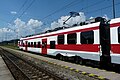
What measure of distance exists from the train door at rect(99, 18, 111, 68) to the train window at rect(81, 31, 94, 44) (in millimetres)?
1060

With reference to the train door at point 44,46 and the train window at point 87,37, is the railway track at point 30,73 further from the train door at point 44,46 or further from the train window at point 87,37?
the train door at point 44,46

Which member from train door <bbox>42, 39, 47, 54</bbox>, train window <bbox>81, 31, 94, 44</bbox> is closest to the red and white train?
train window <bbox>81, 31, 94, 44</bbox>

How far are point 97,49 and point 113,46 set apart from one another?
171cm

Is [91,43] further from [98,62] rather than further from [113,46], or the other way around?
[113,46]

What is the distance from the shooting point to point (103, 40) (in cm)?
1414

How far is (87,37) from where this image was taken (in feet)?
51.9

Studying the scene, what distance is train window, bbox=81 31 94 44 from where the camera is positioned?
15275 millimetres

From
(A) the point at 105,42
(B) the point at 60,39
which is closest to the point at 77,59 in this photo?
(B) the point at 60,39

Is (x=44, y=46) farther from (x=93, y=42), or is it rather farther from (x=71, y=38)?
(x=93, y=42)

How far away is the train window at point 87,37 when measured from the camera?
15.3 m

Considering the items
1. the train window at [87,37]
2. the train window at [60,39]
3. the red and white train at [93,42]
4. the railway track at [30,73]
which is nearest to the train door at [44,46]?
the red and white train at [93,42]

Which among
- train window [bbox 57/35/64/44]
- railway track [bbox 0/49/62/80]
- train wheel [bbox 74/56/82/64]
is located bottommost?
railway track [bbox 0/49/62/80]

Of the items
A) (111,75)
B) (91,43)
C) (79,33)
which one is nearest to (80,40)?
(79,33)

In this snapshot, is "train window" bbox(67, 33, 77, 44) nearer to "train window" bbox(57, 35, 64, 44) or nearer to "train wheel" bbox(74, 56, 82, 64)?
"train wheel" bbox(74, 56, 82, 64)
